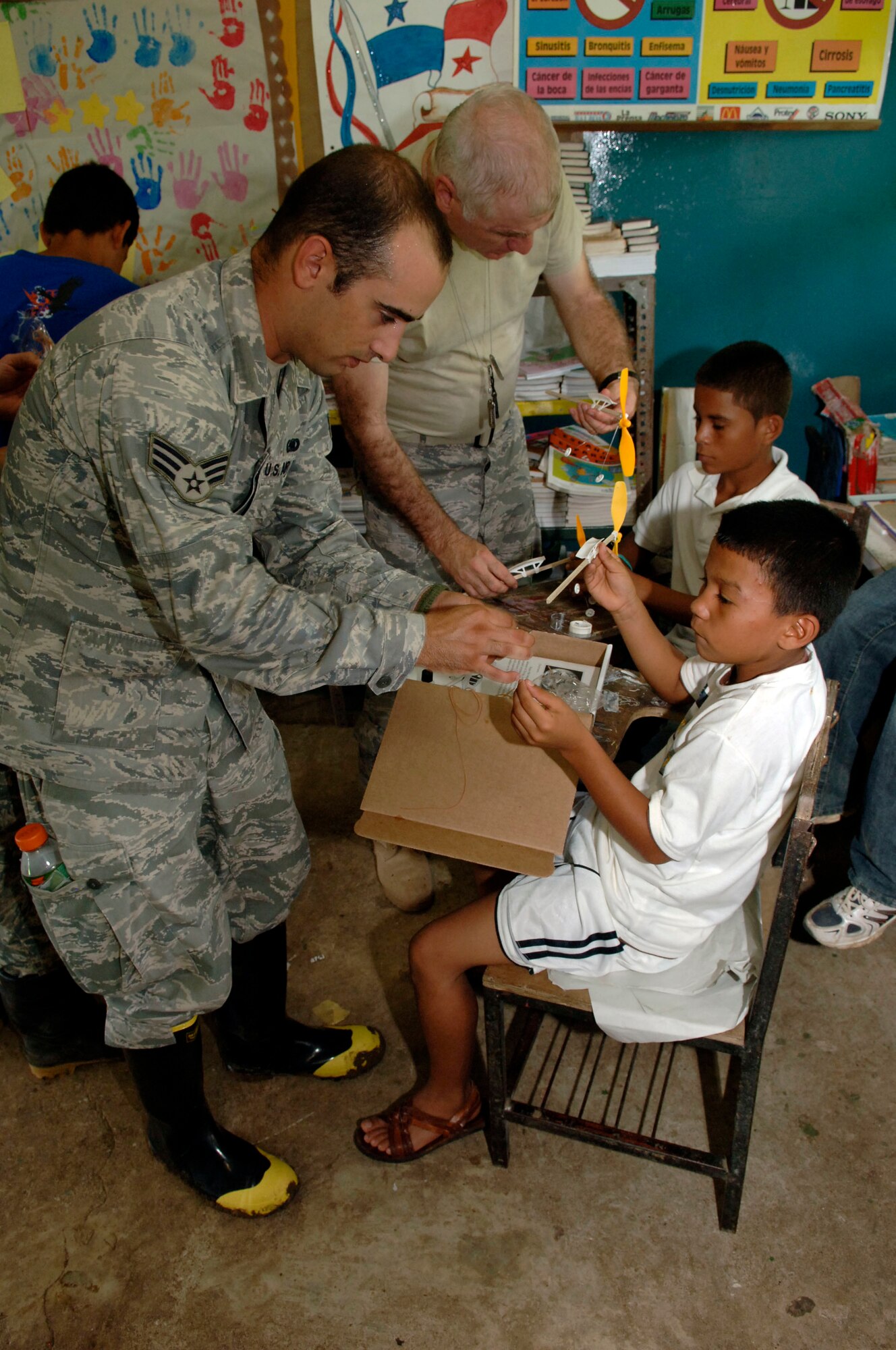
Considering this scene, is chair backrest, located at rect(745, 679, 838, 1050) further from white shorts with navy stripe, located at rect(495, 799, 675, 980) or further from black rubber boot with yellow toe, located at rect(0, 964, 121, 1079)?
black rubber boot with yellow toe, located at rect(0, 964, 121, 1079)

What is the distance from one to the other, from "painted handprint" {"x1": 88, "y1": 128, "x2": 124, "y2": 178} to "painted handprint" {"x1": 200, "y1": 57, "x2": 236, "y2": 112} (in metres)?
0.37

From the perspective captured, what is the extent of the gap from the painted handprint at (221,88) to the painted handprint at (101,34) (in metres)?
0.34

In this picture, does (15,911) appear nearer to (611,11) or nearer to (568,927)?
(568,927)

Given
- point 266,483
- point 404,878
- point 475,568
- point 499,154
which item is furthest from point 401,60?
point 404,878

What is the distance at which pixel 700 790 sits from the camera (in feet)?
4.77

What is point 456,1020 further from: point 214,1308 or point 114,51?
point 114,51

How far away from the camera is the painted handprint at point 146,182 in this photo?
3.21 metres

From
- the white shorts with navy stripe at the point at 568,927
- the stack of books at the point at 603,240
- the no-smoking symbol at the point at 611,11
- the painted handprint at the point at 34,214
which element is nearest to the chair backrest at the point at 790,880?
the white shorts with navy stripe at the point at 568,927

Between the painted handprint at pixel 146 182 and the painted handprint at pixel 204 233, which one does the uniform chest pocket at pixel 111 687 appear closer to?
the painted handprint at pixel 204 233

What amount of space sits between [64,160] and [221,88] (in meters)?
0.64

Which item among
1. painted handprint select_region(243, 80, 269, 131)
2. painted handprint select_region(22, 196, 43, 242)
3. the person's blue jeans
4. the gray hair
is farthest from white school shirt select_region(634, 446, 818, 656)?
painted handprint select_region(22, 196, 43, 242)

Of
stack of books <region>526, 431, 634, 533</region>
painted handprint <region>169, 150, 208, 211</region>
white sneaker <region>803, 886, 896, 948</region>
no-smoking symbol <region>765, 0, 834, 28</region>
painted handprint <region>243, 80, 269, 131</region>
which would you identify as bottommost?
white sneaker <region>803, 886, 896, 948</region>

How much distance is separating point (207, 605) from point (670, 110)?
9.19ft

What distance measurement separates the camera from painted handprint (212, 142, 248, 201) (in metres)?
3.18
